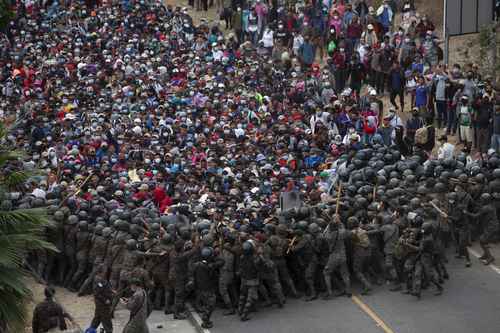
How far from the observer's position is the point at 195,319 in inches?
823

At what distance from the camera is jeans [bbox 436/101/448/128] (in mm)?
29188

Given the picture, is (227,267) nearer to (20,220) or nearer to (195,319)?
(195,319)

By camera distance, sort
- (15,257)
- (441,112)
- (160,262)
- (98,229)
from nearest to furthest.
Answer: (15,257)
(160,262)
(98,229)
(441,112)

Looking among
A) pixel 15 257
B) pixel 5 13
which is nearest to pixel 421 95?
pixel 5 13

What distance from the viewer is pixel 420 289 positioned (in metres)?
21.2

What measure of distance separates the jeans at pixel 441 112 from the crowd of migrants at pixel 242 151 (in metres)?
0.07

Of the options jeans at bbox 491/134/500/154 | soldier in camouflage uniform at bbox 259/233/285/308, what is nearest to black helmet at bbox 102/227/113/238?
soldier in camouflage uniform at bbox 259/233/285/308

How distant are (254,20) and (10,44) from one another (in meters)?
7.54

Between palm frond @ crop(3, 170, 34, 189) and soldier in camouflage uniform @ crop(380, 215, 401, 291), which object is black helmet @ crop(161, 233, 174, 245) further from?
palm frond @ crop(3, 170, 34, 189)

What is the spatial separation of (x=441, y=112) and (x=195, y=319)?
35.7 ft

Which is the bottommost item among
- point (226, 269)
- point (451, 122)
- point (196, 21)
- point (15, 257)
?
point (226, 269)

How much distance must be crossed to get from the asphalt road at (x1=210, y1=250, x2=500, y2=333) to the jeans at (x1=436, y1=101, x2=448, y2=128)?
794 cm

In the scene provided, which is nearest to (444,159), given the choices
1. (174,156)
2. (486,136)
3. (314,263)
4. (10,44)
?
(486,136)

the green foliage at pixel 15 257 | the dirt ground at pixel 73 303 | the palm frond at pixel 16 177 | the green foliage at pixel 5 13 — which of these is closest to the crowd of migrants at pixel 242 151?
the dirt ground at pixel 73 303
